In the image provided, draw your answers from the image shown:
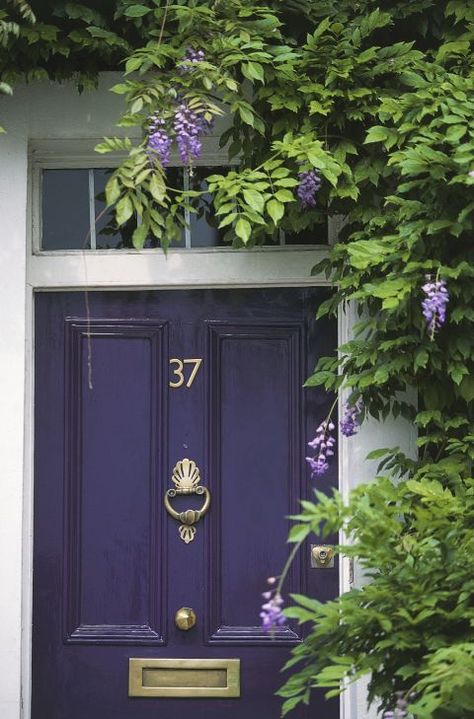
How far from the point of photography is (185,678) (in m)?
4.84

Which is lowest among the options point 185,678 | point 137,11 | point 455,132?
point 185,678

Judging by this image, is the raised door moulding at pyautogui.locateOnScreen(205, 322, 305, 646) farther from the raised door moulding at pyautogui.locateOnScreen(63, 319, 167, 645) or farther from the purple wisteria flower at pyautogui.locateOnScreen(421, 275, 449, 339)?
the purple wisteria flower at pyautogui.locateOnScreen(421, 275, 449, 339)

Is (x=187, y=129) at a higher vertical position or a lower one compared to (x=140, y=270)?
higher

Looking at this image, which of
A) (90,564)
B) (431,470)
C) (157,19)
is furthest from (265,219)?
(90,564)

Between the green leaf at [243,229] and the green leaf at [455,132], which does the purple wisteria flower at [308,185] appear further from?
the green leaf at [455,132]

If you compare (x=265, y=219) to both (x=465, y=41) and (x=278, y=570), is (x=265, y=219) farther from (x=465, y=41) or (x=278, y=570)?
(x=278, y=570)

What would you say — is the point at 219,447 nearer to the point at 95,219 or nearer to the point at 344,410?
the point at 344,410

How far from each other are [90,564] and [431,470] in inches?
55.6

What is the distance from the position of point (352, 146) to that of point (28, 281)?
1.37m

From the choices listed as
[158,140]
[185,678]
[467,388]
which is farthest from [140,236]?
[185,678]

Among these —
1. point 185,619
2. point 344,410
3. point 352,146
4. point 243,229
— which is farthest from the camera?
→ point 185,619

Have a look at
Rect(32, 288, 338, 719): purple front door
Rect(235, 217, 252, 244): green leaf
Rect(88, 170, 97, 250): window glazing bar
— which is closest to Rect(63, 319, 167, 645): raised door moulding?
Rect(32, 288, 338, 719): purple front door

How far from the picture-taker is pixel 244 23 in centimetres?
450

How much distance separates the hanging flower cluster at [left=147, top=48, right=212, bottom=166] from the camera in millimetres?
4375
